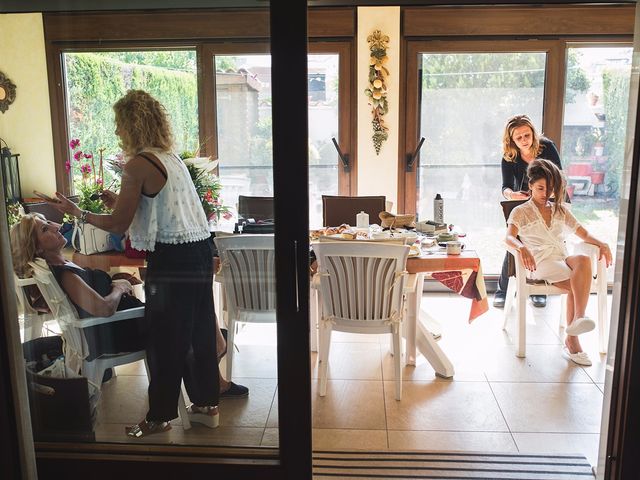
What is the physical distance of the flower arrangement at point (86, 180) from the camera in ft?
7.48

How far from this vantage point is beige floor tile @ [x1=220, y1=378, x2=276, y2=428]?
7.92 feet

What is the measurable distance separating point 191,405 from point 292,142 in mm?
1060

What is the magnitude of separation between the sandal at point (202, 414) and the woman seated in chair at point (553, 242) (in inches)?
89.7

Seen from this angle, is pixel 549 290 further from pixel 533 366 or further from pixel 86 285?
pixel 86 285

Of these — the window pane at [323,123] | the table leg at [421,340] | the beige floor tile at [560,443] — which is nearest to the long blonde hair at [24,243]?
Result: the table leg at [421,340]

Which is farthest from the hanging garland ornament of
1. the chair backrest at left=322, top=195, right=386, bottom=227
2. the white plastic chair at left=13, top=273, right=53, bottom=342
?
the white plastic chair at left=13, top=273, right=53, bottom=342

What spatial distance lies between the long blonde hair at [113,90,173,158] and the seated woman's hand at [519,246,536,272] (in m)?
2.47

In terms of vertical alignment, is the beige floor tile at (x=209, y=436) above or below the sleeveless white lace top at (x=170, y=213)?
below

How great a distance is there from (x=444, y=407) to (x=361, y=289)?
746 millimetres

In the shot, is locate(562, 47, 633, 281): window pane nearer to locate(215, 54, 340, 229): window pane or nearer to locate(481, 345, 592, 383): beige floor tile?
locate(481, 345, 592, 383): beige floor tile

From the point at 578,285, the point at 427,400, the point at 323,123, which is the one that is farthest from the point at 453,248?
the point at 323,123

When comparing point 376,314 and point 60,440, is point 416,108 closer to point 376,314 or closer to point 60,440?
point 376,314

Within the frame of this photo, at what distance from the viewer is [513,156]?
475 centimetres

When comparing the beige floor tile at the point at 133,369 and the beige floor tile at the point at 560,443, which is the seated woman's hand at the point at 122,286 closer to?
the beige floor tile at the point at 133,369
